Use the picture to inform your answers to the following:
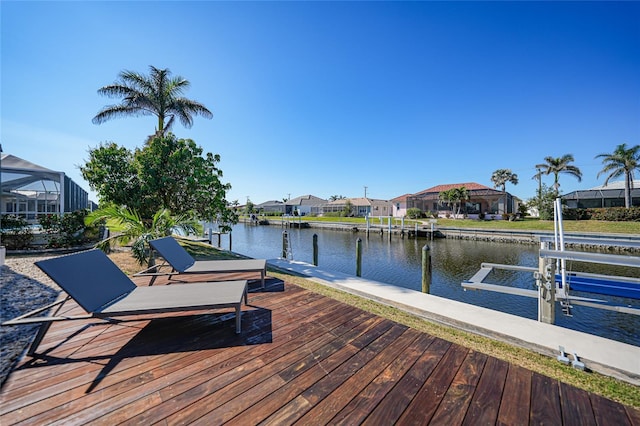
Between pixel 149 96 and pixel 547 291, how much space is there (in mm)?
17537

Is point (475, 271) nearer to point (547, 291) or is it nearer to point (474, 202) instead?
point (547, 291)

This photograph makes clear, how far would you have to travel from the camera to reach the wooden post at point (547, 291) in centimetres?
370

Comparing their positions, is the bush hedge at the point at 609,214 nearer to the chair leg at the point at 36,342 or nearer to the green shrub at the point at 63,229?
the chair leg at the point at 36,342

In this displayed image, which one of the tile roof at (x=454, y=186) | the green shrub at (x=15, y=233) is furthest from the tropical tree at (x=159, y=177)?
the tile roof at (x=454, y=186)

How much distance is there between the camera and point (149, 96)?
43.6ft

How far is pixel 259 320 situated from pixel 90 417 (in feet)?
5.80

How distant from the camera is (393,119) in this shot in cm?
2122

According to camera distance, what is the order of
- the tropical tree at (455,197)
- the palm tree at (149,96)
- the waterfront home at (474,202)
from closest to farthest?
the palm tree at (149,96)
the tropical tree at (455,197)
the waterfront home at (474,202)

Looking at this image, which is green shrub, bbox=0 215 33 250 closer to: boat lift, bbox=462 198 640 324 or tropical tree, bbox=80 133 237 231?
tropical tree, bbox=80 133 237 231

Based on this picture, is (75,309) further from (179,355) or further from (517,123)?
(517,123)

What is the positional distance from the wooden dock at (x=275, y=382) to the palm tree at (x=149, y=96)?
46.0 feet

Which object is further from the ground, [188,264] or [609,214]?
[609,214]

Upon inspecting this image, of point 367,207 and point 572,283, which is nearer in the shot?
point 572,283

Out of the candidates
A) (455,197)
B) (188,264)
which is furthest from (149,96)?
(455,197)
